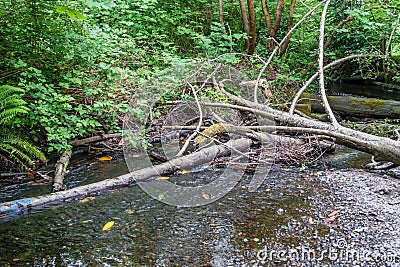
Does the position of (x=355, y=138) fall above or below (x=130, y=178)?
above

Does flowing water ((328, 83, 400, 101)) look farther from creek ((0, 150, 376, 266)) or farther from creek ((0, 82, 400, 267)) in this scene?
creek ((0, 150, 376, 266))

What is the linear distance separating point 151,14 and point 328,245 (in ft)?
23.8

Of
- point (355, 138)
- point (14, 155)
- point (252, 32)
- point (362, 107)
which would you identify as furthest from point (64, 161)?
point (252, 32)

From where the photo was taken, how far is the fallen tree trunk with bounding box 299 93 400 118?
7.32 meters

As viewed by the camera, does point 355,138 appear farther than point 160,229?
Yes

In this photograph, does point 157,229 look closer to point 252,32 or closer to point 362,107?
point 362,107

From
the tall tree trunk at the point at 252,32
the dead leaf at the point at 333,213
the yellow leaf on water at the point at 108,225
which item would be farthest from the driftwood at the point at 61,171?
the tall tree trunk at the point at 252,32

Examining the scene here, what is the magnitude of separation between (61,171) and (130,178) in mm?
879

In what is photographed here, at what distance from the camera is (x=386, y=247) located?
104 inches

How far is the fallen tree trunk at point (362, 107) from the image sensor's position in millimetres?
7316

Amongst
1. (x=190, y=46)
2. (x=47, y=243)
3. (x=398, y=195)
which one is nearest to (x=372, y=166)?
(x=398, y=195)

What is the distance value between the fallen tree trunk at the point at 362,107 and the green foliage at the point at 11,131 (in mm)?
5413

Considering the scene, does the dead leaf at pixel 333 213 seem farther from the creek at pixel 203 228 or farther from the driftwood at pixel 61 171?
the driftwood at pixel 61 171

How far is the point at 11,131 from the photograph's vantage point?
170 inches
